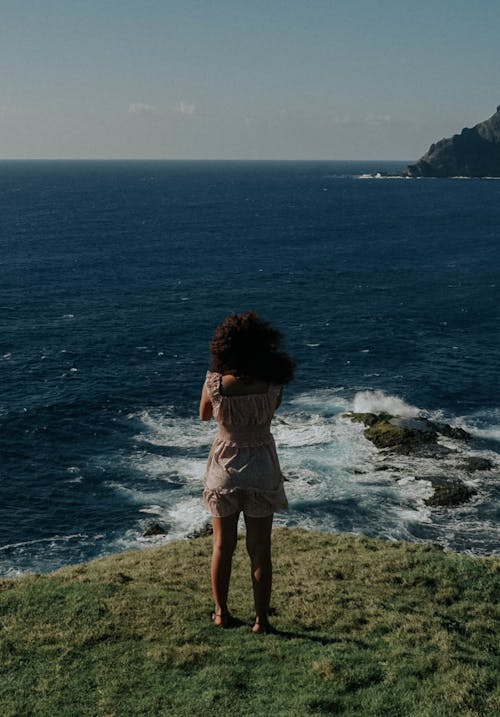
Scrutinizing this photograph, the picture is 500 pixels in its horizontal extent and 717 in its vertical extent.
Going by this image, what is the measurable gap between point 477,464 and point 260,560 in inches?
1377

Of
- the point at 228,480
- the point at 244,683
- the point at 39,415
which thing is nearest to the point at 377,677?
the point at 244,683

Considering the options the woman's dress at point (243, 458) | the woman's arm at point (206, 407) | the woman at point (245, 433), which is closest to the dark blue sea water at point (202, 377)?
the woman at point (245, 433)

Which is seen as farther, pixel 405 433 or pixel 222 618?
pixel 405 433

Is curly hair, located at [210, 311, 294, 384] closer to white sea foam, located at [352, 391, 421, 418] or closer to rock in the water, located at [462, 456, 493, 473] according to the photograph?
rock in the water, located at [462, 456, 493, 473]

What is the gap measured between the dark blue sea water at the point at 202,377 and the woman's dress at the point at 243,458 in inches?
1000

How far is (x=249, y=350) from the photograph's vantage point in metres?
10.1

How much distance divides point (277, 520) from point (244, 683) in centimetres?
2803

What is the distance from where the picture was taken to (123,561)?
1994 centimetres

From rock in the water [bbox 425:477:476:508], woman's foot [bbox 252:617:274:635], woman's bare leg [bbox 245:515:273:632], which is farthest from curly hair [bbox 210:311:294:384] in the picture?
rock in the water [bbox 425:477:476:508]

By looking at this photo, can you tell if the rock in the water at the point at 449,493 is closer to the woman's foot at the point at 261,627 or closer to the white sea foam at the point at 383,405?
the white sea foam at the point at 383,405

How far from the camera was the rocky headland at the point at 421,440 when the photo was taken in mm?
41719

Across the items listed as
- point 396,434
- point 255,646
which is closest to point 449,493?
point 396,434

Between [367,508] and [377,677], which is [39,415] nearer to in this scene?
[367,508]

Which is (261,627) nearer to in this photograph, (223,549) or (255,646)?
(255,646)
